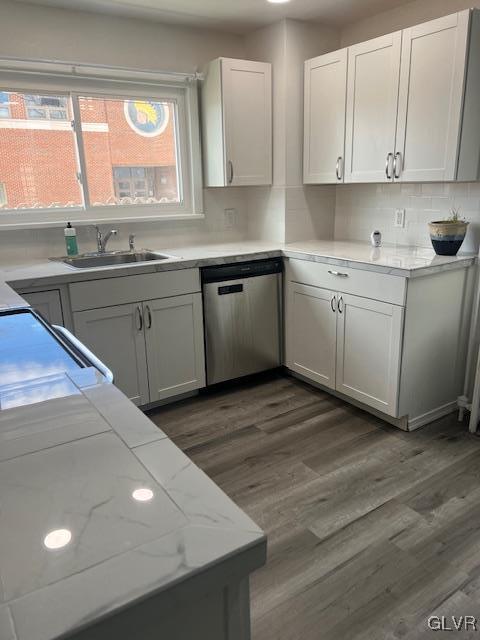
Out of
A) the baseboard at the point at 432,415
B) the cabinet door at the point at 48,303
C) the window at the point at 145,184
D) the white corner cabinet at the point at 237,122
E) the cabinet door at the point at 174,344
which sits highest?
the white corner cabinet at the point at 237,122

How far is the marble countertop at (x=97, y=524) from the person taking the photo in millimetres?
529

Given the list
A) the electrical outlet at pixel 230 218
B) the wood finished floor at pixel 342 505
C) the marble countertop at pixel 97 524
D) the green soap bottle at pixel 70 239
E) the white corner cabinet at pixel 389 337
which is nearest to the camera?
the marble countertop at pixel 97 524

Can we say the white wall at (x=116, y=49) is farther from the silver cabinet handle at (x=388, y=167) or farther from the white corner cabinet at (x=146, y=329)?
the silver cabinet handle at (x=388, y=167)

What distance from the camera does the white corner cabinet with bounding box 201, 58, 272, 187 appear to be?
125 inches

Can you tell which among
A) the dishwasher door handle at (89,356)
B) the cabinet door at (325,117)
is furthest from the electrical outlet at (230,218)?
the dishwasher door handle at (89,356)

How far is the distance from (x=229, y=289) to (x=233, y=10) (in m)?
1.74

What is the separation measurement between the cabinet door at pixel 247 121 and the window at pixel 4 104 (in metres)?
1.32

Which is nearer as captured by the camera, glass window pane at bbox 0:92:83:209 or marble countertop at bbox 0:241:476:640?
marble countertop at bbox 0:241:476:640

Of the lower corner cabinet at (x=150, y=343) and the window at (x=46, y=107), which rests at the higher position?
the window at (x=46, y=107)

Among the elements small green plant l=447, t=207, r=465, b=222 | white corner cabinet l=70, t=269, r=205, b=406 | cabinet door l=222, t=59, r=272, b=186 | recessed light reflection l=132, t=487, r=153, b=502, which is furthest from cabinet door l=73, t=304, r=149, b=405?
recessed light reflection l=132, t=487, r=153, b=502

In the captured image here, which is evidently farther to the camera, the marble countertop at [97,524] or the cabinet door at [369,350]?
the cabinet door at [369,350]

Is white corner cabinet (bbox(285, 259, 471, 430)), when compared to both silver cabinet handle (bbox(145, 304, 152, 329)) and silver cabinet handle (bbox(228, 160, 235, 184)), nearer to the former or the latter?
silver cabinet handle (bbox(228, 160, 235, 184))

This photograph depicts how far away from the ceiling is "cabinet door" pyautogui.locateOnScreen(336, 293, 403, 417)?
5.96 ft

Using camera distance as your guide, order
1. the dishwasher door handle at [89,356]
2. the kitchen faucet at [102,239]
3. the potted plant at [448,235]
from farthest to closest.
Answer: the kitchen faucet at [102,239] < the potted plant at [448,235] < the dishwasher door handle at [89,356]
